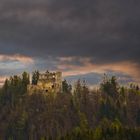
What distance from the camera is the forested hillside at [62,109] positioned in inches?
6348

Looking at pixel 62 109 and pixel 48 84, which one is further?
pixel 48 84

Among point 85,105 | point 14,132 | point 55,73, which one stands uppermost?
point 55,73

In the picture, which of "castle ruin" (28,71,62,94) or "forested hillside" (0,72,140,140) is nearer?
"forested hillside" (0,72,140,140)

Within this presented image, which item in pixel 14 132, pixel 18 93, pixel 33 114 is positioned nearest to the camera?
pixel 14 132

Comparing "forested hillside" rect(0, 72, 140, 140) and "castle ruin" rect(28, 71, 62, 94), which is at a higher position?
"castle ruin" rect(28, 71, 62, 94)

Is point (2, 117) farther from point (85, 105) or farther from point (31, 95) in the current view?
point (85, 105)

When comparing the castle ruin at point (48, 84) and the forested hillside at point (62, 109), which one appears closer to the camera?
the forested hillside at point (62, 109)

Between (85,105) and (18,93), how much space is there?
3203cm

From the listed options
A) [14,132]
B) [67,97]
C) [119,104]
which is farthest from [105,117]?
[14,132]

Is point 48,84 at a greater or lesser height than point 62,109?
greater

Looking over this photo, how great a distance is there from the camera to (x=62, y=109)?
17100 cm

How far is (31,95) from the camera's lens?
18125 cm

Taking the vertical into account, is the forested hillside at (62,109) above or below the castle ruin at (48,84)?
below

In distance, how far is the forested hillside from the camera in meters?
161
